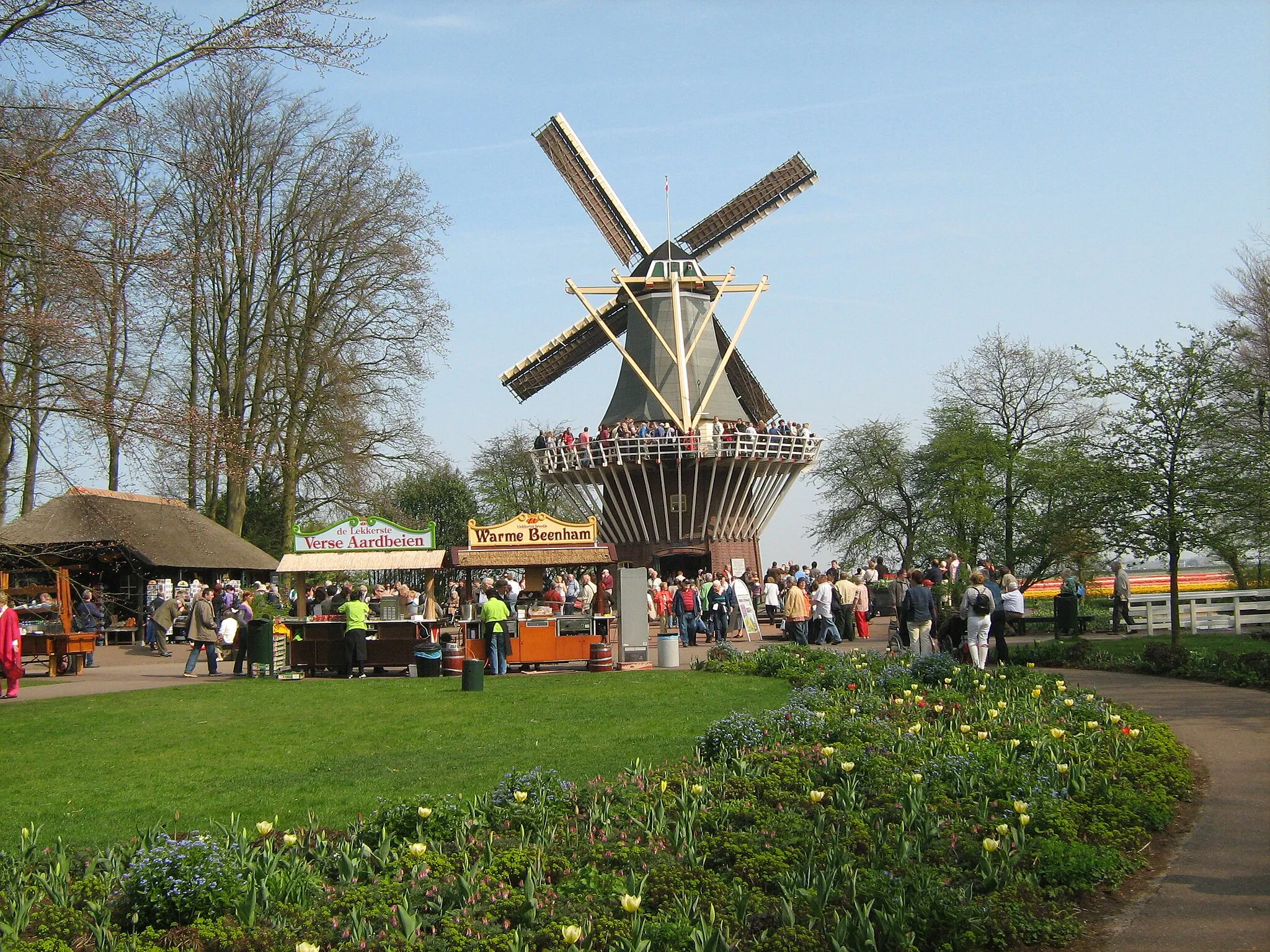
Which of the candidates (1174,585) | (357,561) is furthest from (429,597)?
(1174,585)

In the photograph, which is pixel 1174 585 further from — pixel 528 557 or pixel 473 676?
pixel 528 557

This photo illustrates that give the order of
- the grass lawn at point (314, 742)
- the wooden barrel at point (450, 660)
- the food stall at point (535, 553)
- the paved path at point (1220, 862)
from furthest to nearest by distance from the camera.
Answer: the food stall at point (535, 553), the wooden barrel at point (450, 660), the grass lawn at point (314, 742), the paved path at point (1220, 862)

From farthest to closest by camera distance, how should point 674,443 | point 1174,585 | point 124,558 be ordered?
point 674,443 < point 124,558 < point 1174,585

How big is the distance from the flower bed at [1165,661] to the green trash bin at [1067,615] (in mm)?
2952

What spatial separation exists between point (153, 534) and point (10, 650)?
51.8 feet

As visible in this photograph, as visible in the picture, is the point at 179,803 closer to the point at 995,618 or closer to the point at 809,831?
the point at 809,831

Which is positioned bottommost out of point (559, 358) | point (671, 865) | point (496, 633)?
point (671, 865)

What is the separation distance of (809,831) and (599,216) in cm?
4115

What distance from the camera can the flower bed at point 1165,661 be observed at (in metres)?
14.1

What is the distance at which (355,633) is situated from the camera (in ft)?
62.2

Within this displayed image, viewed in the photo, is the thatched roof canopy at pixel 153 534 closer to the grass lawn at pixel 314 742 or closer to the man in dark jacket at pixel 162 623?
the man in dark jacket at pixel 162 623

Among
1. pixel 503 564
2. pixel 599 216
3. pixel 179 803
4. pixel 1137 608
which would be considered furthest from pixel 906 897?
pixel 599 216

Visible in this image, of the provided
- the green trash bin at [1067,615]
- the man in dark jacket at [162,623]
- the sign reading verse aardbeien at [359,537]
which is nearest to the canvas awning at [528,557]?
the sign reading verse aardbeien at [359,537]

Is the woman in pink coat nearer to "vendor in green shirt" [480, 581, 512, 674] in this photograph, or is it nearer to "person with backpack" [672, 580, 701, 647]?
"vendor in green shirt" [480, 581, 512, 674]
